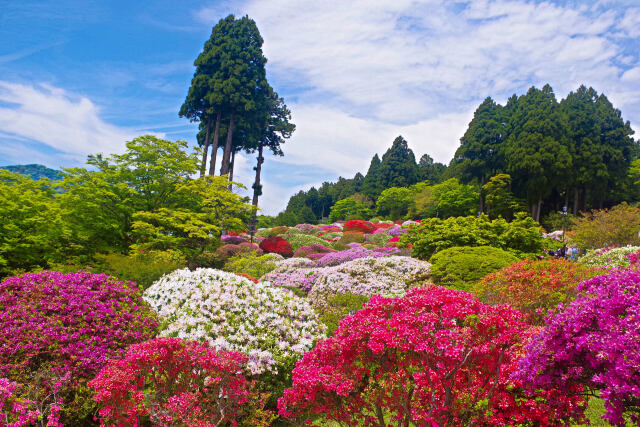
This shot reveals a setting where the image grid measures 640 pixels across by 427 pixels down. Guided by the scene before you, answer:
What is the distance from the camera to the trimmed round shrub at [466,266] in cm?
912

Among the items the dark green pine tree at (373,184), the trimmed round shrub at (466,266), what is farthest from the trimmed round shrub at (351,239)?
the dark green pine tree at (373,184)

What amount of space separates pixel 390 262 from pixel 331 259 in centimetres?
459

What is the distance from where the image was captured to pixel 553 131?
33938 millimetres

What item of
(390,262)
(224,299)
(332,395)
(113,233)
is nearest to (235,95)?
(113,233)

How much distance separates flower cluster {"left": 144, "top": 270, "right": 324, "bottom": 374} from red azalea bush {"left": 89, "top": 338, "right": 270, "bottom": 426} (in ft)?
2.37

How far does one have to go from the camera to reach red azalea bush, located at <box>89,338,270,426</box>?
3215mm

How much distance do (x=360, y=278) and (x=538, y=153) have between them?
30.3 m

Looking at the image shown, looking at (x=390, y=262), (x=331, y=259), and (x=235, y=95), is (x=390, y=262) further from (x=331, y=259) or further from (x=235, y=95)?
(x=235, y=95)

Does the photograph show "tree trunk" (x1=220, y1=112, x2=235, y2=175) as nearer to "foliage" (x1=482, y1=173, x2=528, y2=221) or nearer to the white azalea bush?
the white azalea bush

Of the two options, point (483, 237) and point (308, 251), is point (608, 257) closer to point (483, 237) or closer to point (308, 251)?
point (483, 237)

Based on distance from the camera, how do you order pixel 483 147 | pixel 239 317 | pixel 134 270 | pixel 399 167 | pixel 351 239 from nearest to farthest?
pixel 239 317, pixel 134 270, pixel 351 239, pixel 483 147, pixel 399 167

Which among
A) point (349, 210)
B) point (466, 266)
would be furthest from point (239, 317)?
point (349, 210)

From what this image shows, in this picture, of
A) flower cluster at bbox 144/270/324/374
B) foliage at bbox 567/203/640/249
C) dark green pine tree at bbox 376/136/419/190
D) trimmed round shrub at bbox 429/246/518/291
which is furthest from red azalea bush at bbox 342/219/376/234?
flower cluster at bbox 144/270/324/374

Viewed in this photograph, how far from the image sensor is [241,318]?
529 centimetres
